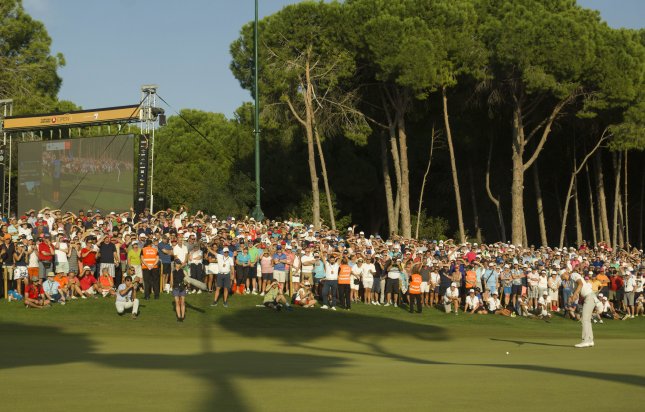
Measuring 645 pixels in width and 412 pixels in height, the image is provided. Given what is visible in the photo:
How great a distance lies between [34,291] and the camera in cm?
2428

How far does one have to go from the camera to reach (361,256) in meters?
28.9

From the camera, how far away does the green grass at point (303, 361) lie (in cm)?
1042

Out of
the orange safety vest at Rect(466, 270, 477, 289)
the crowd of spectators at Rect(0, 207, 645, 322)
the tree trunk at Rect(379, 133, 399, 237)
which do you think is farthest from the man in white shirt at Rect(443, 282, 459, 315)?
the tree trunk at Rect(379, 133, 399, 237)

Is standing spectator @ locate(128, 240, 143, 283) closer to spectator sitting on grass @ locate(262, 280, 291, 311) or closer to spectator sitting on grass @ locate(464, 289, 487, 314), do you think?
spectator sitting on grass @ locate(262, 280, 291, 311)

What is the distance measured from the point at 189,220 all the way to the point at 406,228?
15535 millimetres

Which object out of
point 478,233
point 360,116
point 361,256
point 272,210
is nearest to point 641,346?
point 361,256

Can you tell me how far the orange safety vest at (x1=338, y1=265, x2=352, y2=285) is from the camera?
2702 cm

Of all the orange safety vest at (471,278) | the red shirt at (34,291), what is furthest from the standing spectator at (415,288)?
the red shirt at (34,291)

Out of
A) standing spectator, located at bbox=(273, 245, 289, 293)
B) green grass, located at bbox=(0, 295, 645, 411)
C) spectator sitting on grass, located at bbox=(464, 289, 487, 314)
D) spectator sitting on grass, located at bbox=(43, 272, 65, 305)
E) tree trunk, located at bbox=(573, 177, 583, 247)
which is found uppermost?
tree trunk, located at bbox=(573, 177, 583, 247)

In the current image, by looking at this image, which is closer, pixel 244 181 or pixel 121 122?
pixel 121 122

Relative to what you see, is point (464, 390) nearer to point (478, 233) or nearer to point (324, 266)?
point (324, 266)

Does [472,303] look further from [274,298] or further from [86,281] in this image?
[86,281]

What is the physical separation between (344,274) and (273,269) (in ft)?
7.34

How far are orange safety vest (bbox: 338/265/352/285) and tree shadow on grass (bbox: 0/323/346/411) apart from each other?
336 inches
